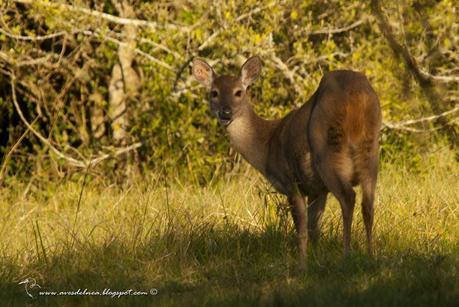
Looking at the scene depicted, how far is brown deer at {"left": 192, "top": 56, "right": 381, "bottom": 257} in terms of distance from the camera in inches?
239

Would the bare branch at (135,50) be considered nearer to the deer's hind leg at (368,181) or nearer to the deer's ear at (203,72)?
the deer's ear at (203,72)

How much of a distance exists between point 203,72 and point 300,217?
2278 mm

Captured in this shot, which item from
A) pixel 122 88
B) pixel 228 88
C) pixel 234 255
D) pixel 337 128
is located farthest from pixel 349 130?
pixel 122 88

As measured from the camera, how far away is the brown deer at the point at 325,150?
6.06m

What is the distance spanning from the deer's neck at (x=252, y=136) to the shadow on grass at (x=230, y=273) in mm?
945

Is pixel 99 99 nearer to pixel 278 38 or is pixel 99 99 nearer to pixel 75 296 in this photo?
pixel 278 38

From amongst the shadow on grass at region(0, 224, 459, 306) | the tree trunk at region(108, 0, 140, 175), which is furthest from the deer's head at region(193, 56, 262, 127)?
the tree trunk at region(108, 0, 140, 175)

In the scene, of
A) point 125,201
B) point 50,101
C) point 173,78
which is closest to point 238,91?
point 125,201

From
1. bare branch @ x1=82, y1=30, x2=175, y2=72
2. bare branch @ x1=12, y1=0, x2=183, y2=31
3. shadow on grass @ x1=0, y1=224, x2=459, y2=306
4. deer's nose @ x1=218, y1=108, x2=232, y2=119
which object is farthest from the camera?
bare branch @ x1=82, y1=30, x2=175, y2=72

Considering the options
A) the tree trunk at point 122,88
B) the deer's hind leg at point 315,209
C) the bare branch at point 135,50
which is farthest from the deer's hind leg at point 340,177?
the tree trunk at point 122,88

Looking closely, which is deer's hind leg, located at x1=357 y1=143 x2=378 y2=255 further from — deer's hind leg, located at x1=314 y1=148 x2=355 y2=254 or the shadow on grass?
the shadow on grass
